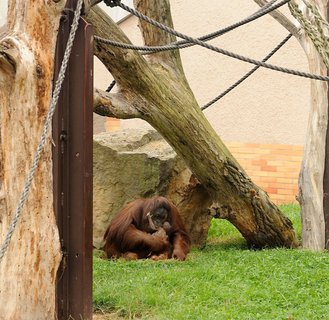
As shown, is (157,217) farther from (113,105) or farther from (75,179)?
(75,179)

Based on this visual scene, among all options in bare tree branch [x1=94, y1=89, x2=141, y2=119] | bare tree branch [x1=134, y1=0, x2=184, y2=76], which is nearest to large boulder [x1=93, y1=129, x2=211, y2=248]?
bare tree branch [x1=134, y1=0, x2=184, y2=76]

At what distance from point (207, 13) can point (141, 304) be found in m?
5.18

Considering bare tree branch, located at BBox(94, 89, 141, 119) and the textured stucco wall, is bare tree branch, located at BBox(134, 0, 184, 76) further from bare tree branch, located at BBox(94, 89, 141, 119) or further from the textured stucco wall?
the textured stucco wall

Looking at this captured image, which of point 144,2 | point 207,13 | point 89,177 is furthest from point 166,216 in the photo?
point 207,13

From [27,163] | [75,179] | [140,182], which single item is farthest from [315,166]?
[27,163]

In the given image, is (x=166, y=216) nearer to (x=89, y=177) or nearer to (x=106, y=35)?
(x=106, y=35)

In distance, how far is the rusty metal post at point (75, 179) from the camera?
141 inches

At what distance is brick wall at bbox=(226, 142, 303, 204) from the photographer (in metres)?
8.12

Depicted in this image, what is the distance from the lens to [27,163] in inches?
133

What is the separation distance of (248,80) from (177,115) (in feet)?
11.3

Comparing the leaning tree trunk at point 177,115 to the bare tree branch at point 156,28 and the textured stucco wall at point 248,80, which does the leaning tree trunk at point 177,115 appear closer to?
the bare tree branch at point 156,28

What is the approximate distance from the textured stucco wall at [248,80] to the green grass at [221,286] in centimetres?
280

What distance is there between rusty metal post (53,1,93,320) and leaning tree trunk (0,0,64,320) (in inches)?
Result: 5.5

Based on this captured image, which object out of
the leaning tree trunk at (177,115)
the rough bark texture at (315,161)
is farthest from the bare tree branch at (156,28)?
the rough bark texture at (315,161)
